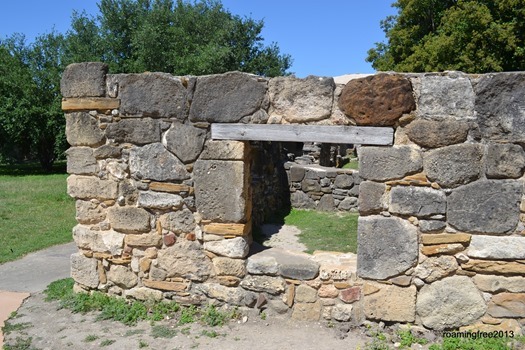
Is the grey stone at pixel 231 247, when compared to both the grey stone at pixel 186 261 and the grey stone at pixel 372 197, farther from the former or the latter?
the grey stone at pixel 372 197

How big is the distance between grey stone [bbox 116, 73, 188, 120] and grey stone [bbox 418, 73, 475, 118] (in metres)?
2.13

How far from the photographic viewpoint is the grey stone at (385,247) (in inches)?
153

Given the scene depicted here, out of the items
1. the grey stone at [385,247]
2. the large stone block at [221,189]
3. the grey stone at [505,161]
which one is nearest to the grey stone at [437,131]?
the grey stone at [505,161]

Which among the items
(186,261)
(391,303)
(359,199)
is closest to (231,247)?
(186,261)

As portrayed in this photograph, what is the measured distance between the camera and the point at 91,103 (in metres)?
4.55

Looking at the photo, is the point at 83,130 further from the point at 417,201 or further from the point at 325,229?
the point at 325,229

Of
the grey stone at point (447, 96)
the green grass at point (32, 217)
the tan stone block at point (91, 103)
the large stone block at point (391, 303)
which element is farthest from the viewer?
the green grass at point (32, 217)

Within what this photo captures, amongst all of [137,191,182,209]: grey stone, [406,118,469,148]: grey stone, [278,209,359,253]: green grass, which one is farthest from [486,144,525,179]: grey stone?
[278,209,359,253]: green grass

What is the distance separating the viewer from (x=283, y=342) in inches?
156

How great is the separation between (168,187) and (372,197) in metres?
1.93

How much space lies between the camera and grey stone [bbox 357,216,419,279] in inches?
153

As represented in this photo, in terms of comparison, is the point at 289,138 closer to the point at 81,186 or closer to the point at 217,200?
the point at 217,200

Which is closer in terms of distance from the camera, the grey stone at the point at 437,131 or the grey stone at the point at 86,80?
the grey stone at the point at 437,131

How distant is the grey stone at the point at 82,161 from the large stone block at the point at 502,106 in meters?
3.60
